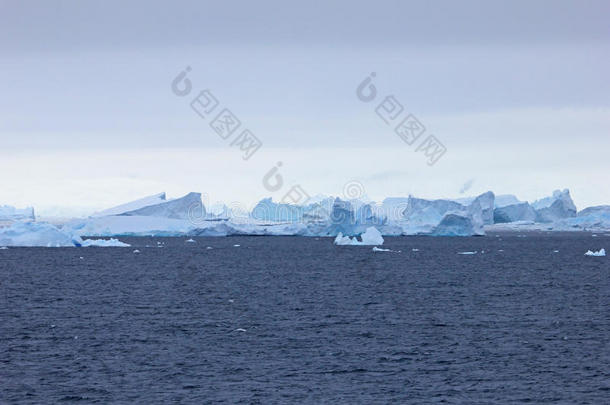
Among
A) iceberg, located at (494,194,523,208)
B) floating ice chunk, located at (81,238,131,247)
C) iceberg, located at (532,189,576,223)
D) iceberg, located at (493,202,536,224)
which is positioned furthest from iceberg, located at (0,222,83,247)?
iceberg, located at (532,189,576,223)

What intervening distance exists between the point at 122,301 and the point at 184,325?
30.4 ft

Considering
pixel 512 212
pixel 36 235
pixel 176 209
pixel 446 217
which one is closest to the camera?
pixel 36 235

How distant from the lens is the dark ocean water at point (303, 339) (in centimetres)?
2070

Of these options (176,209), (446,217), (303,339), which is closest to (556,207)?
(446,217)

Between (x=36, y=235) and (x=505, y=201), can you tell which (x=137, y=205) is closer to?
(x=36, y=235)

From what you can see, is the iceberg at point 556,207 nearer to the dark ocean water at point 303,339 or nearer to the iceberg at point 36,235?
the iceberg at point 36,235

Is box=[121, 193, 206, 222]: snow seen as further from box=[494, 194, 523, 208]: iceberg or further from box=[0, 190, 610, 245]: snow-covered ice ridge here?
box=[494, 194, 523, 208]: iceberg

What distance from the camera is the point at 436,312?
36.2 m

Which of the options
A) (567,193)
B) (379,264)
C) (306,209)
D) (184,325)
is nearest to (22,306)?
(184,325)

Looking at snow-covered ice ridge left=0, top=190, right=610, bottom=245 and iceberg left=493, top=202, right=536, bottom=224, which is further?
iceberg left=493, top=202, right=536, bottom=224

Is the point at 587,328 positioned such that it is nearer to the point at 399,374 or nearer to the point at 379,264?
the point at 399,374

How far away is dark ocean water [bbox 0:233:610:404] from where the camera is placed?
2070cm

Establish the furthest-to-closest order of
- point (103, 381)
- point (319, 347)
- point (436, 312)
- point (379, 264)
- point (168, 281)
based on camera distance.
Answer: point (379, 264)
point (168, 281)
point (436, 312)
point (319, 347)
point (103, 381)

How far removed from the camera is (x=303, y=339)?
92.4 ft
